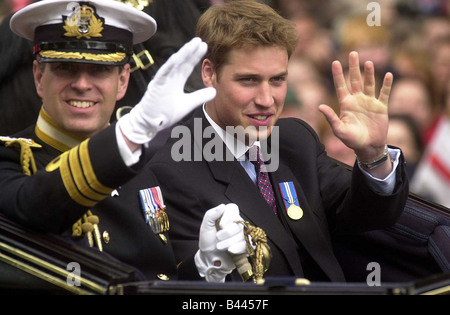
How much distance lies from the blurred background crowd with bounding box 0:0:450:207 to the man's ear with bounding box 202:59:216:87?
1482 mm

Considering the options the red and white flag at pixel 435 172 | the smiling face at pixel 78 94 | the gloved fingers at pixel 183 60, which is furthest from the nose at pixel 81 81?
the red and white flag at pixel 435 172

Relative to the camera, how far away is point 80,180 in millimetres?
2758

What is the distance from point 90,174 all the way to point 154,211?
543 mm

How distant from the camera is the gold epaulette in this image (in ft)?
9.89

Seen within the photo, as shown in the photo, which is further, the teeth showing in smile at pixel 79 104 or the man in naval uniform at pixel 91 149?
the teeth showing in smile at pixel 79 104

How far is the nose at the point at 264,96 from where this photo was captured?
3.37 metres

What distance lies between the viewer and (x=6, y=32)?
4.26 m

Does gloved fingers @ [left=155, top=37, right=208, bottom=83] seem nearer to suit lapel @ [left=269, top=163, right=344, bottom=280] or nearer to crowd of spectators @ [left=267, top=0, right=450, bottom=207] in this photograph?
suit lapel @ [left=269, top=163, right=344, bottom=280]

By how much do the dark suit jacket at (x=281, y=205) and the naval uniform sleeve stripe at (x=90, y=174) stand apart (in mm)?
611

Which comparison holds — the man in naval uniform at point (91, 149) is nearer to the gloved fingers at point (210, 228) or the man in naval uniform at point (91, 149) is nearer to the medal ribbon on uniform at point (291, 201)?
the gloved fingers at point (210, 228)

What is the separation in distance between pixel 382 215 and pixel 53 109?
47.1 inches

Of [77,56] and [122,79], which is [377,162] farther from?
[77,56]

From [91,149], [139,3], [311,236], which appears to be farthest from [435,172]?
[91,149]
